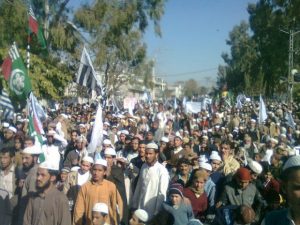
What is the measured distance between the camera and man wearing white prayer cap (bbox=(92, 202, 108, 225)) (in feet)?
19.4

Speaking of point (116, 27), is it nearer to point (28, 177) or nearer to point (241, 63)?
point (28, 177)

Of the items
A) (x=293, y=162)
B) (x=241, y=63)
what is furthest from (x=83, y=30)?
(x=241, y=63)

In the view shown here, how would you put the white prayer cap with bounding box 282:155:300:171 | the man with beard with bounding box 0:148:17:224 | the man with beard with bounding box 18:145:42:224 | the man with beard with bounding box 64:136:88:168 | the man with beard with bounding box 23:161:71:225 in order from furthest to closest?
the man with beard with bounding box 64:136:88:168 → the man with beard with bounding box 0:148:17:224 → the man with beard with bounding box 18:145:42:224 → the man with beard with bounding box 23:161:71:225 → the white prayer cap with bounding box 282:155:300:171

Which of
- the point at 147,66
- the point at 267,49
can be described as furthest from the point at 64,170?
the point at 267,49

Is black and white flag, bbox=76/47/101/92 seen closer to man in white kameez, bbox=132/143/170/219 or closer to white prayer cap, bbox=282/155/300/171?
man in white kameez, bbox=132/143/170/219

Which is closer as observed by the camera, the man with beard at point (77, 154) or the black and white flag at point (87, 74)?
the man with beard at point (77, 154)

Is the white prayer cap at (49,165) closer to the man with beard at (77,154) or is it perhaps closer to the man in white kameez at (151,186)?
the man in white kameez at (151,186)

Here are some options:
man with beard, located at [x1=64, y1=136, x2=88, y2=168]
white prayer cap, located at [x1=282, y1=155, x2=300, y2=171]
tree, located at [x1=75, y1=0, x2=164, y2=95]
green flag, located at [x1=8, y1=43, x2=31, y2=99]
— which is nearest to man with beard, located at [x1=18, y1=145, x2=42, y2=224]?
man with beard, located at [x1=64, y1=136, x2=88, y2=168]

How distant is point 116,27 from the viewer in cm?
3203

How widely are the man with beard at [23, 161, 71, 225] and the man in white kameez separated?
4.73ft

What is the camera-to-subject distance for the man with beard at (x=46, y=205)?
533cm

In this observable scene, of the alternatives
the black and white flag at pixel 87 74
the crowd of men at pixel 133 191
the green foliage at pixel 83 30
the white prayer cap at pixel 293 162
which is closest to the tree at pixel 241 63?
the green foliage at pixel 83 30

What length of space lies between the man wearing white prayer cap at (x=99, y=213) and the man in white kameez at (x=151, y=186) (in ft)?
2.46

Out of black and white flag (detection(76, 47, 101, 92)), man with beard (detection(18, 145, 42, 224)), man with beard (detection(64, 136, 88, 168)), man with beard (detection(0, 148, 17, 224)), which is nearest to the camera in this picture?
man with beard (detection(18, 145, 42, 224))
